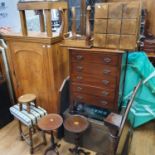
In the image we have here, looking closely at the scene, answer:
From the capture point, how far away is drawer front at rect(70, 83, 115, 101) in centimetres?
165

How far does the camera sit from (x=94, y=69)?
1.62m

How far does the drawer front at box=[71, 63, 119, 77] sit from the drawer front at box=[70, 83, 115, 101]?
15cm

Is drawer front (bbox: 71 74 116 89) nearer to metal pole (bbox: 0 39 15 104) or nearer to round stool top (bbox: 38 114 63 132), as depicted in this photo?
round stool top (bbox: 38 114 63 132)

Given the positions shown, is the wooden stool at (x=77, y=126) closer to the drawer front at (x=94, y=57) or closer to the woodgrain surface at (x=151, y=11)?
the drawer front at (x=94, y=57)

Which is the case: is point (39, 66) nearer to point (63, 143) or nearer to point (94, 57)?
point (94, 57)

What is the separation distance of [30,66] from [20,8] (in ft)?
2.07

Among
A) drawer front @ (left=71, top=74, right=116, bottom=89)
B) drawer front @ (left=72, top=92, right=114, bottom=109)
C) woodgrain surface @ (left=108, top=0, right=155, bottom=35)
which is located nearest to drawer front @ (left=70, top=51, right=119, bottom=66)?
drawer front @ (left=71, top=74, right=116, bottom=89)

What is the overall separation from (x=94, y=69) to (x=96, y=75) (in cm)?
6

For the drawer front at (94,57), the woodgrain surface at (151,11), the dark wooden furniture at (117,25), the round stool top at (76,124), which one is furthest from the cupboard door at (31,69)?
the woodgrain surface at (151,11)

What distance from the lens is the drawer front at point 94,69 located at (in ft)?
5.11

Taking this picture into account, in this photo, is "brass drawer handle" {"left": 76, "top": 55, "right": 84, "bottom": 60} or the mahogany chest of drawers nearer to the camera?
the mahogany chest of drawers

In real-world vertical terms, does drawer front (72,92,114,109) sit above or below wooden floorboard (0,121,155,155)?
above

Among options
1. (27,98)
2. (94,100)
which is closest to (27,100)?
(27,98)

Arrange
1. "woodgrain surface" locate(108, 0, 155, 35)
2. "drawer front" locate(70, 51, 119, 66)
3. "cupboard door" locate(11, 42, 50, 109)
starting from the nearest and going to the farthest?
"drawer front" locate(70, 51, 119, 66) → "cupboard door" locate(11, 42, 50, 109) → "woodgrain surface" locate(108, 0, 155, 35)
